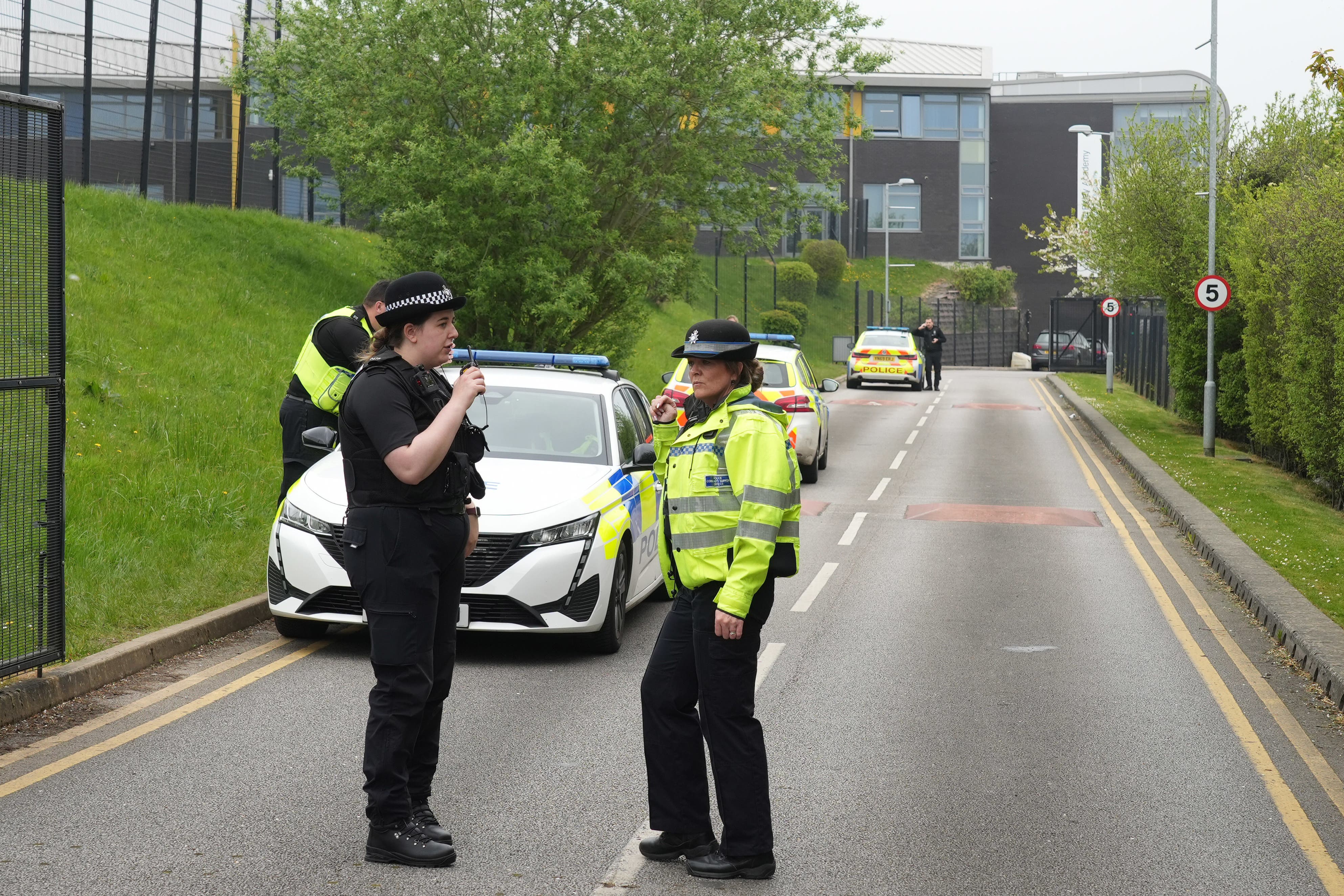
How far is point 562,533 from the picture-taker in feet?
26.3

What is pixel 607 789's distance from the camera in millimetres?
5863

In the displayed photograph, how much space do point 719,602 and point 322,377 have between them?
14.2 feet

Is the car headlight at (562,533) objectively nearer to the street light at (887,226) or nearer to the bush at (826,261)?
the bush at (826,261)

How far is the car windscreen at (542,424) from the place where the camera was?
360 inches

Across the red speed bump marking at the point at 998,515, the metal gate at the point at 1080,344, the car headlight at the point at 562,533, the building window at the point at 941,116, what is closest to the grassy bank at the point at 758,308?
the building window at the point at 941,116

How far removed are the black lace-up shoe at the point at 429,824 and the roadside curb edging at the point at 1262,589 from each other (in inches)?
196

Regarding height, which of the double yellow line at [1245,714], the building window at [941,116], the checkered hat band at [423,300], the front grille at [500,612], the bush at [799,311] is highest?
Answer: the building window at [941,116]

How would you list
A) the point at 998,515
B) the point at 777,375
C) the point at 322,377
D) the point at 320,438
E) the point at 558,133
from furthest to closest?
the point at 558,133 < the point at 777,375 < the point at 998,515 < the point at 322,377 < the point at 320,438

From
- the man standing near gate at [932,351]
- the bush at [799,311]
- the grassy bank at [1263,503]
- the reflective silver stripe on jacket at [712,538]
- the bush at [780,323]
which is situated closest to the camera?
the reflective silver stripe on jacket at [712,538]

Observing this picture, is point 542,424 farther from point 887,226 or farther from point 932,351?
point 887,226

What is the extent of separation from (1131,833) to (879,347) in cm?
3354

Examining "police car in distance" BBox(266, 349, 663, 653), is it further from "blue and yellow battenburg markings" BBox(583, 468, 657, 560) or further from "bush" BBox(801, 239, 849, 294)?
"bush" BBox(801, 239, 849, 294)

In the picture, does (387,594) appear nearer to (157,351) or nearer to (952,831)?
(952,831)

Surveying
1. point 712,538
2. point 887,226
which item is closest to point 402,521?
point 712,538
